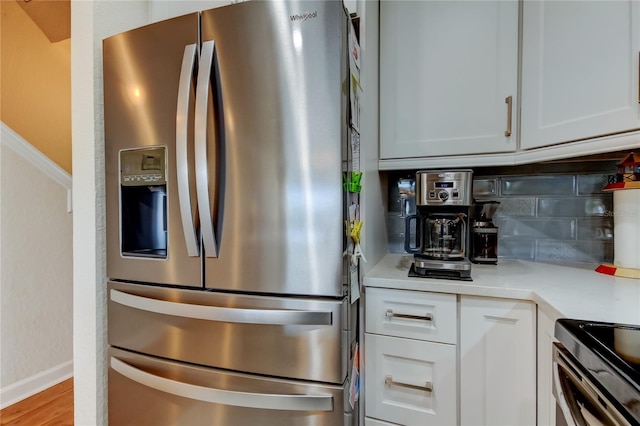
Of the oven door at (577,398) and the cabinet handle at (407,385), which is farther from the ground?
the oven door at (577,398)

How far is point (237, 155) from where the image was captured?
0.98 metres

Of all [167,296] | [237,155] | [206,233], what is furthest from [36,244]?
[237,155]

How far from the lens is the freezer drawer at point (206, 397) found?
0.91 metres

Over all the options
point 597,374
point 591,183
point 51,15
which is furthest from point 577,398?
point 51,15

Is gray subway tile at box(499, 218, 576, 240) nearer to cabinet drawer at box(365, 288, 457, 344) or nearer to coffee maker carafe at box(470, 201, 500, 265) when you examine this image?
coffee maker carafe at box(470, 201, 500, 265)

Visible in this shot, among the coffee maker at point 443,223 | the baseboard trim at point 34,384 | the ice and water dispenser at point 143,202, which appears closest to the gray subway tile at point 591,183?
the coffee maker at point 443,223

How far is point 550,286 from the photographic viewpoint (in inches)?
41.4

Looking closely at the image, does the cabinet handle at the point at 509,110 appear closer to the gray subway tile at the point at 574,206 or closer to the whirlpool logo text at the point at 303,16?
the gray subway tile at the point at 574,206

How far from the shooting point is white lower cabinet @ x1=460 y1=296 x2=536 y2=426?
3.29 ft

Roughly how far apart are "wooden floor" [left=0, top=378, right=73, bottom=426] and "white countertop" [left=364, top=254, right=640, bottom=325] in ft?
6.16

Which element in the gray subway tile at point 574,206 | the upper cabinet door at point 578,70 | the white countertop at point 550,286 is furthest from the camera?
the gray subway tile at point 574,206

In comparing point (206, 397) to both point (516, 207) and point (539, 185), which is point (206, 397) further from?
point (539, 185)

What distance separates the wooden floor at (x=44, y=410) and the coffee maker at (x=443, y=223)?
2028 mm

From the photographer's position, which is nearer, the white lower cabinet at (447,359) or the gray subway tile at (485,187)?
the white lower cabinet at (447,359)
